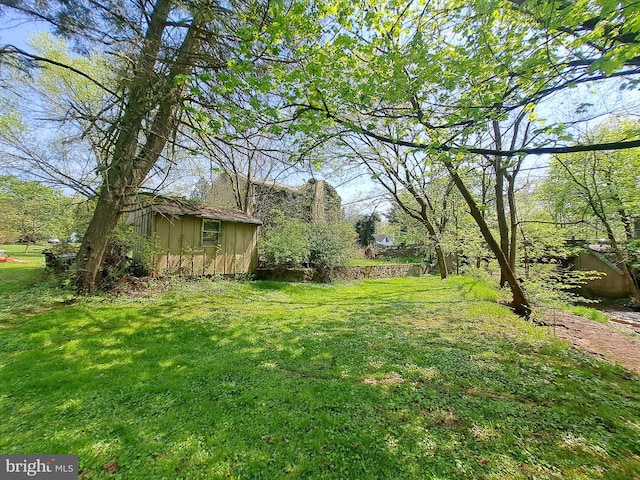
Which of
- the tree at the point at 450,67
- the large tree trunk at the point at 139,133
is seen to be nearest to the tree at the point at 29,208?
the large tree trunk at the point at 139,133

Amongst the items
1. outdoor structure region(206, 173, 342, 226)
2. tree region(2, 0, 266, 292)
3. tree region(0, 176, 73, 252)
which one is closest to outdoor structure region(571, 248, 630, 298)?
outdoor structure region(206, 173, 342, 226)

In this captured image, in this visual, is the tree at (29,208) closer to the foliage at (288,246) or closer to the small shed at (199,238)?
the small shed at (199,238)

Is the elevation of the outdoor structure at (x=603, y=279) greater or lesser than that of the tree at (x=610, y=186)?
lesser

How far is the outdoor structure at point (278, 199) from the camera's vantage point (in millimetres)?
14836

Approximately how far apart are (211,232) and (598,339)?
10943 mm

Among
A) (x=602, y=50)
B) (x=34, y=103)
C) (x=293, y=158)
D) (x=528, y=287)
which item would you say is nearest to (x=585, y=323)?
(x=528, y=287)

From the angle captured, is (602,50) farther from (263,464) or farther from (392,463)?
(263,464)

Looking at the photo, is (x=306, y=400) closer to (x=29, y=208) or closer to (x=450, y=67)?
(x=450, y=67)

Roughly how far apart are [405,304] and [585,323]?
174 inches

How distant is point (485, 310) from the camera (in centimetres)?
650

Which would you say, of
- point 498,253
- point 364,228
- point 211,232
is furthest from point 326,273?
point 364,228

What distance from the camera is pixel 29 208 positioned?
521 inches

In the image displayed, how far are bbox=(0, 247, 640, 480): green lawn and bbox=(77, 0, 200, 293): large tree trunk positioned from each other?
1.66 metres

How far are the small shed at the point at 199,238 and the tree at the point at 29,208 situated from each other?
381 centimetres
